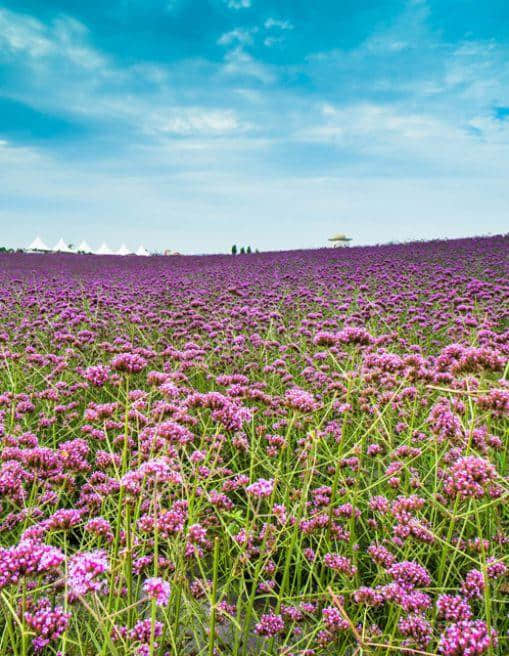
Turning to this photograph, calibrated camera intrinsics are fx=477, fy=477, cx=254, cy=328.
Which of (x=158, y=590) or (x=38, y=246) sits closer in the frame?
(x=158, y=590)

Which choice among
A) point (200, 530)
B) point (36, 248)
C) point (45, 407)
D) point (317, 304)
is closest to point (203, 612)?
point (200, 530)

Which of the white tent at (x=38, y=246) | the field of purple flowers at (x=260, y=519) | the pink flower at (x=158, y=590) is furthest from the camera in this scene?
the white tent at (x=38, y=246)

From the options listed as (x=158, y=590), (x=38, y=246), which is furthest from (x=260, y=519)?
(x=38, y=246)

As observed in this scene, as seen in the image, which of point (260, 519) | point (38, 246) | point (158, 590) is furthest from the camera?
point (38, 246)

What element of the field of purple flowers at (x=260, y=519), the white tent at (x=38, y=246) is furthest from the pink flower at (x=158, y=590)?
the white tent at (x=38, y=246)

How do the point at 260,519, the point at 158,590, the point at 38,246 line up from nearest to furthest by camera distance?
the point at 158,590
the point at 260,519
the point at 38,246

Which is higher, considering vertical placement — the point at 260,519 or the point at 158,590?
the point at 158,590

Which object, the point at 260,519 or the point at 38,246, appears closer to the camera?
the point at 260,519

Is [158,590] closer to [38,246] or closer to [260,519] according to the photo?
[260,519]

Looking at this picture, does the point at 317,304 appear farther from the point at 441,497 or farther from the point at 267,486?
the point at 267,486

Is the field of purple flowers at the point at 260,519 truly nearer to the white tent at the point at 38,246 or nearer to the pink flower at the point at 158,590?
the pink flower at the point at 158,590

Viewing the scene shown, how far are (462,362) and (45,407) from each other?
307cm

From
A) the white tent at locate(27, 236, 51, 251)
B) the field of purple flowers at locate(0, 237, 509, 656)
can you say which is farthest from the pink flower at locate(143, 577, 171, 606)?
the white tent at locate(27, 236, 51, 251)

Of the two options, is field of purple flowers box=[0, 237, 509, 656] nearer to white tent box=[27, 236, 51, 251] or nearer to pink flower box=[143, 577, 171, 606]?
pink flower box=[143, 577, 171, 606]
